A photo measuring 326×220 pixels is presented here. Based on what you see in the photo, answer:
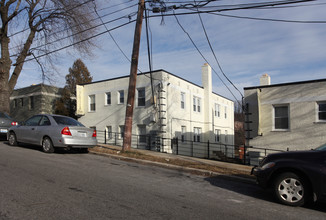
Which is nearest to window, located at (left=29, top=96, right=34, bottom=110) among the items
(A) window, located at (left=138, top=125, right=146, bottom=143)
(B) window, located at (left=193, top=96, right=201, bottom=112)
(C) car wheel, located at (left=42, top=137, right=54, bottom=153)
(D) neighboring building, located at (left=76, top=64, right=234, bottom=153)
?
(D) neighboring building, located at (left=76, top=64, right=234, bottom=153)

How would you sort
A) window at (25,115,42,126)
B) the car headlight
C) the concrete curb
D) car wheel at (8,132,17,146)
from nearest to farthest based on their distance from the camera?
the car headlight
the concrete curb
window at (25,115,42,126)
car wheel at (8,132,17,146)

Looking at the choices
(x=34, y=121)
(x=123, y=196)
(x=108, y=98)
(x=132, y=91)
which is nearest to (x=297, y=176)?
(x=123, y=196)

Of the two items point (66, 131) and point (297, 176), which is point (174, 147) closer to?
point (66, 131)

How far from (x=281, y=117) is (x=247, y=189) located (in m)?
9.59

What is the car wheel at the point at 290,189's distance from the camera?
5383 millimetres

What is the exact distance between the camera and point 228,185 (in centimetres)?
736

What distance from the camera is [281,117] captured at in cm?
1537

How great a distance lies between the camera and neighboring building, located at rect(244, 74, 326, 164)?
46.6 ft

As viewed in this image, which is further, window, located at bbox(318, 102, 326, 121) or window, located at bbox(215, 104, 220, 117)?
window, located at bbox(215, 104, 220, 117)

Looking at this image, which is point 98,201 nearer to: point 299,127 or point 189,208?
point 189,208

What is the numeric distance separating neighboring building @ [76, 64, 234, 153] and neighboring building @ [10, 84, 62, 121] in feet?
21.7

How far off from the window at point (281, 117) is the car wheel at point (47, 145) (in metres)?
11.6

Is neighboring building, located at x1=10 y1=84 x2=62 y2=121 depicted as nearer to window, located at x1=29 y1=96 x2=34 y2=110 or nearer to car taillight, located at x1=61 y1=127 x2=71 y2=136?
window, located at x1=29 y1=96 x2=34 y2=110

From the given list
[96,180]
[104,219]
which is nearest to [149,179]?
[96,180]
